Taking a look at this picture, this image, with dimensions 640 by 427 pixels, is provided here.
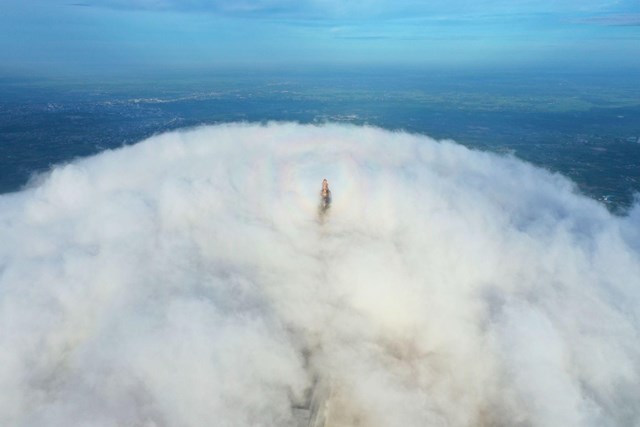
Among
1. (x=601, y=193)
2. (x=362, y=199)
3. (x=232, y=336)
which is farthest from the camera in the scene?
(x=601, y=193)

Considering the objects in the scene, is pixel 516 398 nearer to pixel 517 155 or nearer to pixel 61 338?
pixel 61 338

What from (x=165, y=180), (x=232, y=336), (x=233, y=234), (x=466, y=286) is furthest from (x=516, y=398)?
(x=165, y=180)

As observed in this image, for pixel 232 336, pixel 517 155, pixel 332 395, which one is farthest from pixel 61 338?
pixel 517 155

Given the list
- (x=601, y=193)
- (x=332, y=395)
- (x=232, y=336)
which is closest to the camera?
(x=332, y=395)

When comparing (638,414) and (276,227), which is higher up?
(276,227)

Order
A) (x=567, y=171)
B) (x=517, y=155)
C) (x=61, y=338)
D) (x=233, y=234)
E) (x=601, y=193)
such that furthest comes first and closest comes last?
1. (x=517, y=155)
2. (x=567, y=171)
3. (x=601, y=193)
4. (x=233, y=234)
5. (x=61, y=338)

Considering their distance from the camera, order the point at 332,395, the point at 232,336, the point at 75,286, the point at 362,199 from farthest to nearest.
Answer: the point at 362,199 → the point at 75,286 → the point at 232,336 → the point at 332,395

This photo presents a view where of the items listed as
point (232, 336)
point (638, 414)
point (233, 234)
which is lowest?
point (638, 414)

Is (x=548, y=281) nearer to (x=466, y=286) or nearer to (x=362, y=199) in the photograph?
(x=466, y=286)

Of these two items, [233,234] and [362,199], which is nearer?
[233,234]
